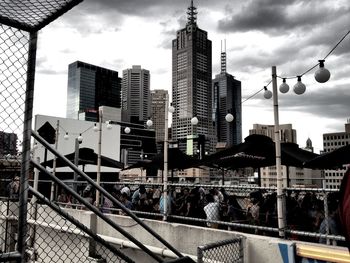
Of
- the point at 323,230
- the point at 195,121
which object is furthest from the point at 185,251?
the point at 195,121

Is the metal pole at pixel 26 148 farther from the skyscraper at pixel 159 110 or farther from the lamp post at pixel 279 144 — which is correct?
the skyscraper at pixel 159 110

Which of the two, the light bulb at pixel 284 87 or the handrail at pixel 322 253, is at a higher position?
the light bulb at pixel 284 87

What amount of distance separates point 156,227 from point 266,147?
13.8 feet

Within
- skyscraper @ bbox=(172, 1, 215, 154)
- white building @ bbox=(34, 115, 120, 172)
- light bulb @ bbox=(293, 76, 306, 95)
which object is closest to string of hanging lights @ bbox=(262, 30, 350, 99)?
light bulb @ bbox=(293, 76, 306, 95)

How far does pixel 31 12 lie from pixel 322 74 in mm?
7166

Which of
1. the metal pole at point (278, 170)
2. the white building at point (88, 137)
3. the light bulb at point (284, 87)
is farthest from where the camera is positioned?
the white building at point (88, 137)

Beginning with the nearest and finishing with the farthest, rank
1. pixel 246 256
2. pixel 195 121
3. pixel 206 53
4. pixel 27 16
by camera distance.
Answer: pixel 27 16 → pixel 246 256 → pixel 195 121 → pixel 206 53

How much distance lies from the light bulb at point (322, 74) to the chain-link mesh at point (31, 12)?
6.98 meters

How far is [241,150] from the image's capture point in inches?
402

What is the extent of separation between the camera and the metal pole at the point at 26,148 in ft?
9.39

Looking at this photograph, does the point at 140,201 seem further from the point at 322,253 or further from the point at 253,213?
the point at 322,253

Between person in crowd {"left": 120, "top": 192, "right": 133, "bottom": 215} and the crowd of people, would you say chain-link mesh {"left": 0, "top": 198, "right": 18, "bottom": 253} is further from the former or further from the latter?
the crowd of people

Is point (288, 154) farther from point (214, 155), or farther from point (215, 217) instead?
point (215, 217)

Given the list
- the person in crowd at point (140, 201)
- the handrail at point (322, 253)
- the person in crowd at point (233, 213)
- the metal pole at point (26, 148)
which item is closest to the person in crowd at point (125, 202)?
the person in crowd at point (140, 201)
